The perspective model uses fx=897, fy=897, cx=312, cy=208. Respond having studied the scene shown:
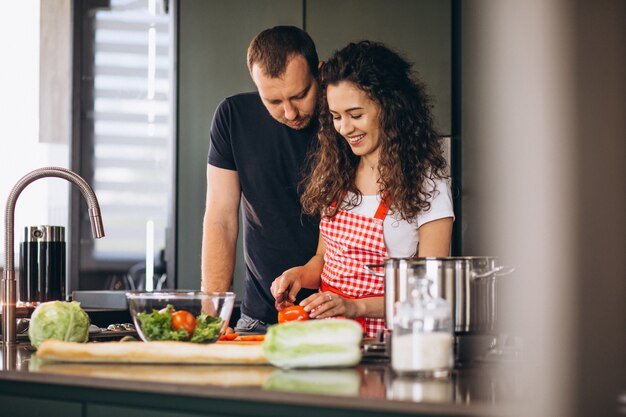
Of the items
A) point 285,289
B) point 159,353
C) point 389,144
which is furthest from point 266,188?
point 159,353

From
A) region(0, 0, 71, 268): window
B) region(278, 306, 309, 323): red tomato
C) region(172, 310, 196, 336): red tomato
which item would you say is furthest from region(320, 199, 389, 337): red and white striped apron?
region(0, 0, 71, 268): window

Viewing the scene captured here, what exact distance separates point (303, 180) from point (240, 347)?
110 centimetres

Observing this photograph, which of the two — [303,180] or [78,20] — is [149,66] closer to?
[78,20]

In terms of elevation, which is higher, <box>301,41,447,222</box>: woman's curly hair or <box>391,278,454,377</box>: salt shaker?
<box>301,41,447,222</box>: woman's curly hair

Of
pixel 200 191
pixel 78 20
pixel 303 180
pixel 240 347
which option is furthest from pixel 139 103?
pixel 240 347

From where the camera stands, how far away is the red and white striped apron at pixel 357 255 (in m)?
2.28

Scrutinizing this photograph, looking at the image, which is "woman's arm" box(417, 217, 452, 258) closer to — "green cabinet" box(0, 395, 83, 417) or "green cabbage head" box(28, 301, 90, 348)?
"green cabbage head" box(28, 301, 90, 348)

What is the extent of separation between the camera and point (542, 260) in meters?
3.27

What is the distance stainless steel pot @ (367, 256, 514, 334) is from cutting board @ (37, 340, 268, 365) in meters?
0.26

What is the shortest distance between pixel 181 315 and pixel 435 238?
798 mm

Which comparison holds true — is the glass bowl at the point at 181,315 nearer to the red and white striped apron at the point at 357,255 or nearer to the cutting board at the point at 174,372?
the cutting board at the point at 174,372

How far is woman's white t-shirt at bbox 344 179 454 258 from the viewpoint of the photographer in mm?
2250

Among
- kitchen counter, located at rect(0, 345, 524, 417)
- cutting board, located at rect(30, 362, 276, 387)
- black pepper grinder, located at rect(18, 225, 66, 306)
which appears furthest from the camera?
black pepper grinder, located at rect(18, 225, 66, 306)

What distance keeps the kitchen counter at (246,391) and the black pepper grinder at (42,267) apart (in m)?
0.87
